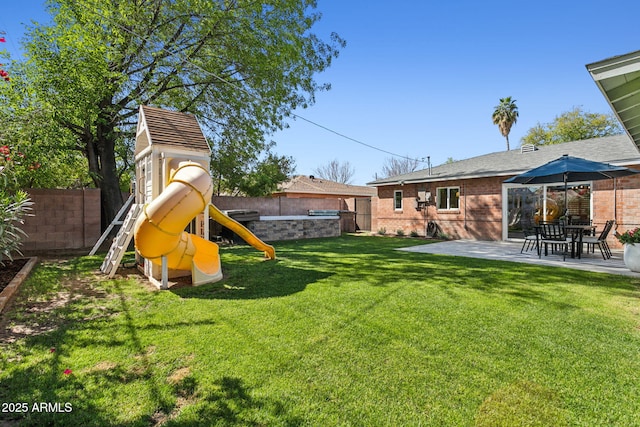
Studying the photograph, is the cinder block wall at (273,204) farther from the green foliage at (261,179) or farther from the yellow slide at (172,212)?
the yellow slide at (172,212)

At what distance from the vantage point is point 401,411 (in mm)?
2240

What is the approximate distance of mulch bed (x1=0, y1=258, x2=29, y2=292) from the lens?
5789 mm

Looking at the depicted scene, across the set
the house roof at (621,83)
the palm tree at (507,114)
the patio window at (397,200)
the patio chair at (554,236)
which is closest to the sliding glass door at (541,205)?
the patio chair at (554,236)

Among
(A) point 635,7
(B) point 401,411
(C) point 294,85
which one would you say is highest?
(A) point 635,7

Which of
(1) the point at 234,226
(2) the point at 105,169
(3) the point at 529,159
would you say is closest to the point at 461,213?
(3) the point at 529,159

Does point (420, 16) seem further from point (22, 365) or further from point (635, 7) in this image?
point (22, 365)

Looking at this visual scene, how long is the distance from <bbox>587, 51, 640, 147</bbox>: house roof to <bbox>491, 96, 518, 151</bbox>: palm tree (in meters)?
26.9

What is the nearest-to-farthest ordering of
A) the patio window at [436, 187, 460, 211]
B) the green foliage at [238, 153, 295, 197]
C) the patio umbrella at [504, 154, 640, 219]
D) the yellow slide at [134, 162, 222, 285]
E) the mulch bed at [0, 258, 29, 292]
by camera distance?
the yellow slide at [134, 162, 222, 285]
the mulch bed at [0, 258, 29, 292]
the patio umbrella at [504, 154, 640, 219]
the patio window at [436, 187, 460, 211]
the green foliage at [238, 153, 295, 197]

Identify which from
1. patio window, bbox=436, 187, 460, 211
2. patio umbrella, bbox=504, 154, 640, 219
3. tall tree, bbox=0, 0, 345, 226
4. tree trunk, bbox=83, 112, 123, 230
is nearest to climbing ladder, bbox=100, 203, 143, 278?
tall tree, bbox=0, 0, 345, 226

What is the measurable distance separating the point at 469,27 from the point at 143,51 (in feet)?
37.8

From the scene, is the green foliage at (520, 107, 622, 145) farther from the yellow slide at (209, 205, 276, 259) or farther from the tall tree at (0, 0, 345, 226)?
the yellow slide at (209, 205, 276, 259)

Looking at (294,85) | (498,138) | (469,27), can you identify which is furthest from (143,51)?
(498,138)

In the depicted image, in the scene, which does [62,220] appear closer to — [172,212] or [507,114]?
[172,212]

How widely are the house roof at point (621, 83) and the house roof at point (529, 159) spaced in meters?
5.97
